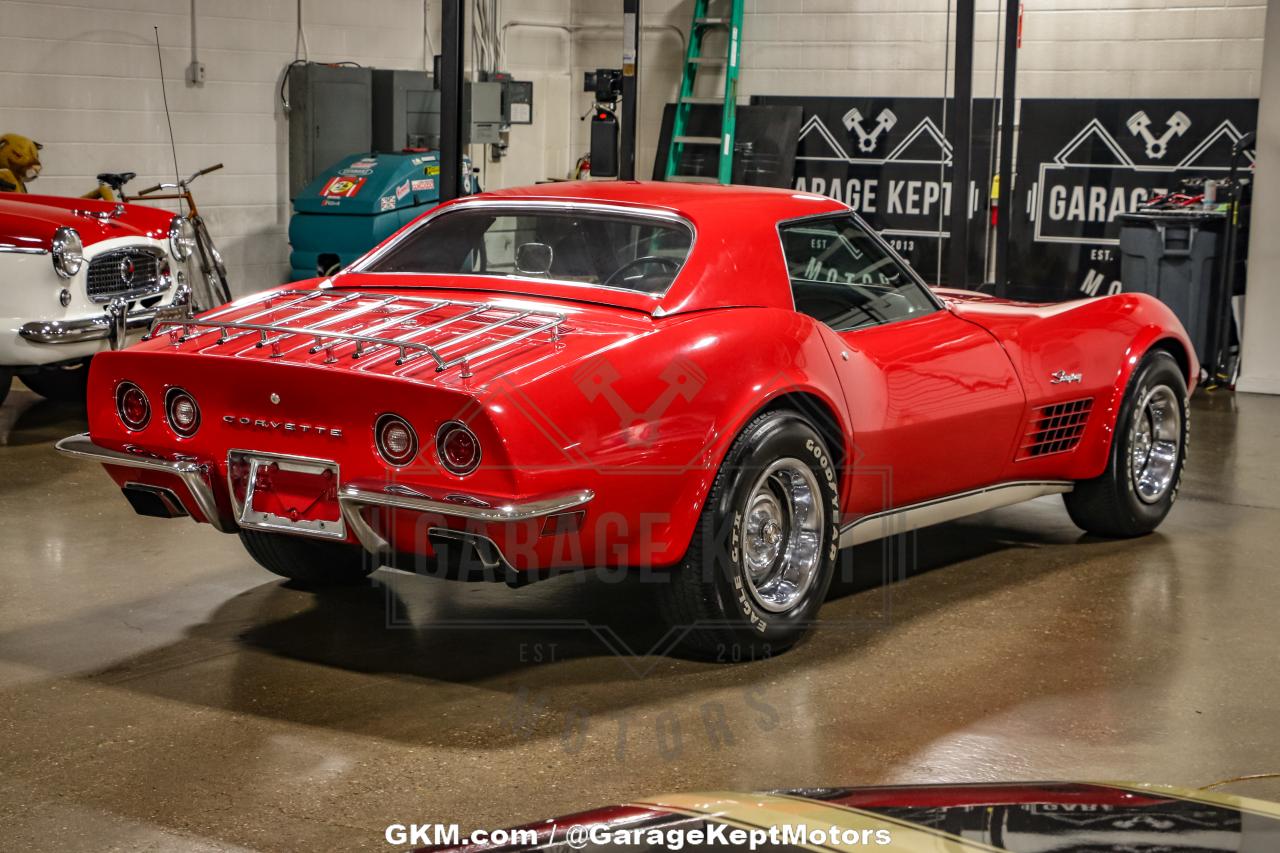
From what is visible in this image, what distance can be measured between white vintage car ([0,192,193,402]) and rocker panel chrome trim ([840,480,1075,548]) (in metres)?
4.43

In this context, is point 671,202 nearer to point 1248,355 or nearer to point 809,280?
point 809,280

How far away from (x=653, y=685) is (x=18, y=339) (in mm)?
4639

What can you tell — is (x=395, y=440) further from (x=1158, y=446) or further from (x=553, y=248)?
(x=1158, y=446)

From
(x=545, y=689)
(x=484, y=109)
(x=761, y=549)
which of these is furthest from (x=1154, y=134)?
(x=545, y=689)

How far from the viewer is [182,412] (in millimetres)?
4250

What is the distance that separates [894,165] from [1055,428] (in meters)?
8.27

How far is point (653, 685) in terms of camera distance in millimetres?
4168

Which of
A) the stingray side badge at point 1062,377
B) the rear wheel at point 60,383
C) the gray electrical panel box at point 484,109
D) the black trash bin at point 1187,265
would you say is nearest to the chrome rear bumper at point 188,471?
the stingray side badge at point 1062,377

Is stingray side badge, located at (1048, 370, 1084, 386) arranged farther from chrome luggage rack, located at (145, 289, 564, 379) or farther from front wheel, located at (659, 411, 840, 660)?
chrome luggage rack, located at (145, 289, 564, 379)

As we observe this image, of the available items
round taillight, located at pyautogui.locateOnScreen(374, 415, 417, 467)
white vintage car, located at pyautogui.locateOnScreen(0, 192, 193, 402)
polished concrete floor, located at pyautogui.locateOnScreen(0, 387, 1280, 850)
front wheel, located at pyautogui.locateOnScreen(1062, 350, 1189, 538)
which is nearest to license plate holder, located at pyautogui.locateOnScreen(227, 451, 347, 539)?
round taillight, located at pyautogui.locateOnScreen(374, 415, 417, 467)

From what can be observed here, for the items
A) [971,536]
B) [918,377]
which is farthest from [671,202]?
[971,536]

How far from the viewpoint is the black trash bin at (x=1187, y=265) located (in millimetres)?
10172

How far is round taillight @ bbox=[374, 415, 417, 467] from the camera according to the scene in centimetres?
388

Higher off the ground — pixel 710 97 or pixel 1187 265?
pixel 710 97
